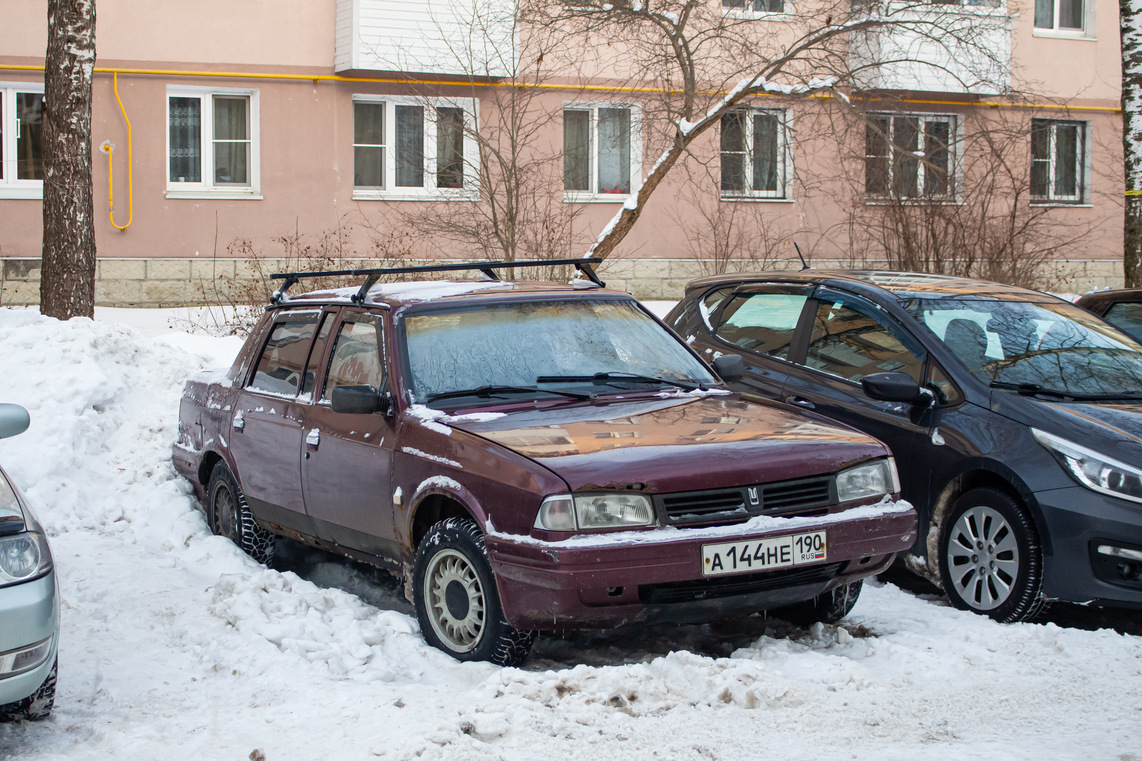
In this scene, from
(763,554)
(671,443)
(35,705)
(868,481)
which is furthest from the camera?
(868,481)

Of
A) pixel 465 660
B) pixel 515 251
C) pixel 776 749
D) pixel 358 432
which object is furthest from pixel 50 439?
pixel 515 251

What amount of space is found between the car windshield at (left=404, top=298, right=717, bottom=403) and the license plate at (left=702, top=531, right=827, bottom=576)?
49.9 inches

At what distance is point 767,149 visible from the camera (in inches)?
872

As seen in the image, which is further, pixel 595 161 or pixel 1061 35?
pixel 1061 35

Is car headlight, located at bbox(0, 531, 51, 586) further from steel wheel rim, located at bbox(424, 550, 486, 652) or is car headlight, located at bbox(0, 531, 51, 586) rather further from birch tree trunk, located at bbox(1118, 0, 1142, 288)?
birch tree trunk, located at bbox(1118, 0, 1142, 288)

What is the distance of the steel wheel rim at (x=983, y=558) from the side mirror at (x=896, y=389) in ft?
2.14

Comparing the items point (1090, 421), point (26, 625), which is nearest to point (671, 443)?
point (1090, 421)

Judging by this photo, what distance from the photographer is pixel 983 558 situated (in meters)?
5.81

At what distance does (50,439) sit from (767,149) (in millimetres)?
16423

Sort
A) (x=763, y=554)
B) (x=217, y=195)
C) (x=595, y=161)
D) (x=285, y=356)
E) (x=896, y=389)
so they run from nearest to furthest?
(x=763, y=554), (x=896, y=389), (x=285, y=356), (x=217, y=195), (x=595, y=161)

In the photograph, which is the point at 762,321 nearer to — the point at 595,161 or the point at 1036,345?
the point at 1036,345

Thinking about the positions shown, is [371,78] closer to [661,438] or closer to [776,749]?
[661,438]

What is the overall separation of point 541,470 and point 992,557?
2.44 metres

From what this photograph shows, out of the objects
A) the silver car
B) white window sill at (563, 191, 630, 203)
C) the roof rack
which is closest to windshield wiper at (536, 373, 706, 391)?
the roof rack
